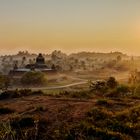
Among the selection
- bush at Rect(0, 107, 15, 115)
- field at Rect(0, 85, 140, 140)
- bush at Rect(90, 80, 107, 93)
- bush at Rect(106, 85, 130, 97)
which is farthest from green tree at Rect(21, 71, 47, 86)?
field at Rect(0, 85, 140, 140)

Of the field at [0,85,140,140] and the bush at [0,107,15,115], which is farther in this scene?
the bush at [0,107,15,115]

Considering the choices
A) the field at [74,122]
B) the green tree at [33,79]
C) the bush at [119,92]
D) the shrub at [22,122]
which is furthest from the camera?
the green tree at [33,79]

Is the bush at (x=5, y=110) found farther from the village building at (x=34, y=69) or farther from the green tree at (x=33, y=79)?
the village building at (x=34, y=69)

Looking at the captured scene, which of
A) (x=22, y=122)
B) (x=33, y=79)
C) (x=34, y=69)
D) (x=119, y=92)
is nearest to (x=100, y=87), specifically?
(x=119, y=92)

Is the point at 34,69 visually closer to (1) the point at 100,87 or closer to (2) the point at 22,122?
(1) the point at 100,87

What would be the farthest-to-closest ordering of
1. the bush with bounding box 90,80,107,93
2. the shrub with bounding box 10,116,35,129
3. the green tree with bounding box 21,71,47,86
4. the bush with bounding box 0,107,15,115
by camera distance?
the green tree with bounding box 21,71,47,86 < the bush with bounding box 90,80,107,93 < the bush with bounding box 0,107,15,115 < the shrub with bounding box 10,116,35,129

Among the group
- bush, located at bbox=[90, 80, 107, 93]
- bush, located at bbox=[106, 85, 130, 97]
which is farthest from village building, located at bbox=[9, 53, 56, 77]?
bush, located at bbox=[106, 85, 130, 97]

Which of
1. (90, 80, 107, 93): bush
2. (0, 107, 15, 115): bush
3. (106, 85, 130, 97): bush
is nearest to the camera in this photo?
(0, 107, 15, 115): bush

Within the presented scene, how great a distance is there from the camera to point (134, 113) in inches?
926

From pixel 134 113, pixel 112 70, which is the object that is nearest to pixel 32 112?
pixel 134 113

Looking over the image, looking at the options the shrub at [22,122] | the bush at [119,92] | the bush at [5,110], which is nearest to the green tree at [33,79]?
the bush at [119,92]

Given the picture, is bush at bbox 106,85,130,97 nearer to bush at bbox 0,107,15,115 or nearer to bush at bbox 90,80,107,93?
bush at bbox 90,80,107,93

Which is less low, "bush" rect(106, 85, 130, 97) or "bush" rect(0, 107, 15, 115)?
"bush" rect(106, 85, 130, 97)

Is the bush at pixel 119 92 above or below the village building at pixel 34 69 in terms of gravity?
below
